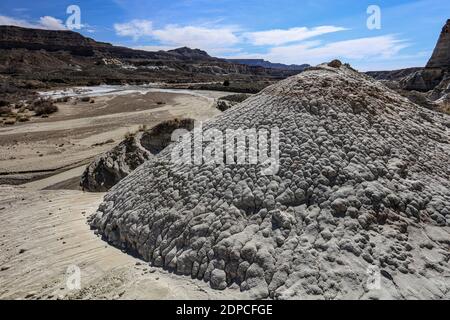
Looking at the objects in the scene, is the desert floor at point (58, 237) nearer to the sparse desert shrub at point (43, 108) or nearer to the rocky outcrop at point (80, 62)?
the sparse desert shrub at point (43, 108)

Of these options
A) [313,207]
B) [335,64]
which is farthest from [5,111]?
[313,207]

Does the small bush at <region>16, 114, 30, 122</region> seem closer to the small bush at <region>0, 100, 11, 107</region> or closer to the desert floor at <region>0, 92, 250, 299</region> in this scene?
the desert floor at <region>0, 92, 250, 299</region>

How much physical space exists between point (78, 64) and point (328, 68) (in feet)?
246

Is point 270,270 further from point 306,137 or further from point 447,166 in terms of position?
point 447,166

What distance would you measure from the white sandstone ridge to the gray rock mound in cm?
229

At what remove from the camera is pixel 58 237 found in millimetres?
6824

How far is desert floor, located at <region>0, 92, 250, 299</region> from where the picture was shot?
16.5ft

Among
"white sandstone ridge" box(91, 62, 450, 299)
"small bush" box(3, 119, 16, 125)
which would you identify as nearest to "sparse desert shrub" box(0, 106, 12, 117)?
"small bush" box(3, 119, 16, 125)

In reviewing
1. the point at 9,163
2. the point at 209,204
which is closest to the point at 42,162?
the point at 9,163

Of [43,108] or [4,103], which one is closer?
[43,108]

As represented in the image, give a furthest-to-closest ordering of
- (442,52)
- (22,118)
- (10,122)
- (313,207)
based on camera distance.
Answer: (442,52)
(22,118)
(10,122)
(313,207)

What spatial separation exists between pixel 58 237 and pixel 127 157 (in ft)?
12.1

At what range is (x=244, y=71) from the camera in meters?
98.1

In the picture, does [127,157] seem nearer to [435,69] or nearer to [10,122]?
[10,122]
